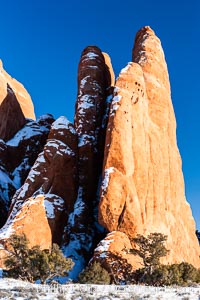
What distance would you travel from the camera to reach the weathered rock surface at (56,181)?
151 feet

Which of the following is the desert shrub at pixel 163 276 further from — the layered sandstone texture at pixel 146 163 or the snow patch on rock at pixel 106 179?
the snow patch on rock at pixel 106 179

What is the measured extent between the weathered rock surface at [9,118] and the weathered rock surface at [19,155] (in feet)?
3.55

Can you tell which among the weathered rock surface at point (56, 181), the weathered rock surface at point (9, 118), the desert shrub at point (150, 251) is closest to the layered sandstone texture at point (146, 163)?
the desert shrub at point (150, 251)

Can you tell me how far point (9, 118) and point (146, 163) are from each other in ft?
114

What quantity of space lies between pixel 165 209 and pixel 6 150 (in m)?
31.0

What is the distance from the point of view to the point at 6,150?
67.8m

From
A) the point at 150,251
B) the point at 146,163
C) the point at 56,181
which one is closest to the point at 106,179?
the point at 146,163

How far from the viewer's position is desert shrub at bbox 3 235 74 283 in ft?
108

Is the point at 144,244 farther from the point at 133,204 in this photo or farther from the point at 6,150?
the point at 6,150

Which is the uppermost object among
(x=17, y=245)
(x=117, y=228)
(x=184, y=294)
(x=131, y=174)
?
(x=131, y=174)

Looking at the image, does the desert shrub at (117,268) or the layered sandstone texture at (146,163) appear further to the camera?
the layered sandstone texture at (146,163)

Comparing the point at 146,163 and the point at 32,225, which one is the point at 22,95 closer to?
the point at 146,163

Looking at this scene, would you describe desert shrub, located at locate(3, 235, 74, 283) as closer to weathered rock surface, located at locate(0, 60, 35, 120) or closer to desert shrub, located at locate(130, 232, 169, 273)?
desert shrub, located at locate(130, 232, 169, 273)

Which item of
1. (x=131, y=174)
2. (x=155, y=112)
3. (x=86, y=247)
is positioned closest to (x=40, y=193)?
(x=86, y=247)
